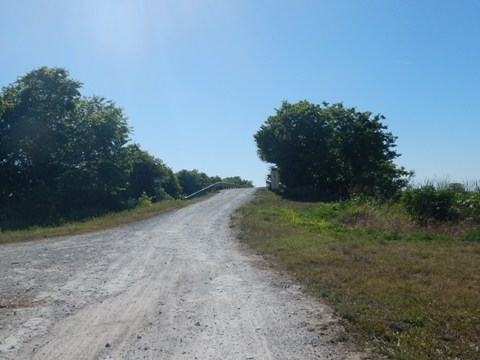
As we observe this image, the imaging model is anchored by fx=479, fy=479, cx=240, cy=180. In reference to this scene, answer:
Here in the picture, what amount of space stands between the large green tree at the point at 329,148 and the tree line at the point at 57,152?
41.9ft

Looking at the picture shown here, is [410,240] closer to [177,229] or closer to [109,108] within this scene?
[177,229]

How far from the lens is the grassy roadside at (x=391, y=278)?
5820mm

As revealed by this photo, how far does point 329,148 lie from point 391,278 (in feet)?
93.8

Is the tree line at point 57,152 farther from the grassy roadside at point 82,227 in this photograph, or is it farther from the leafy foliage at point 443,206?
the leafy foliage at point 443,206

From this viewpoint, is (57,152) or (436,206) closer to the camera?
(436,206)

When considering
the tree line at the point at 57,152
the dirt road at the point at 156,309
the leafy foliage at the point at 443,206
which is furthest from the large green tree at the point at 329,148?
the dirt road at the point at 156,309

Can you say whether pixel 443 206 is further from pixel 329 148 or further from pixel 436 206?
pixel 329 148

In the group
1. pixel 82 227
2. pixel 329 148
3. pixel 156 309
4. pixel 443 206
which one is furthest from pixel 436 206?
pixel 329 148

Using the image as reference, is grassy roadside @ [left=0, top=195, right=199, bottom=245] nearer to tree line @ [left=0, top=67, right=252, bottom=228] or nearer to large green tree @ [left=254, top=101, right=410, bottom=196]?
tree line @ [left=0, top=67, right=252, bottom=228]

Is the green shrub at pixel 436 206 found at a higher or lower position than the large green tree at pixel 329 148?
lower

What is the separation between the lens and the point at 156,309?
24.1 ft

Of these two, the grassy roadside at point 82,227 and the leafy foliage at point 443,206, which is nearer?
the leafy foliage at point 443,206

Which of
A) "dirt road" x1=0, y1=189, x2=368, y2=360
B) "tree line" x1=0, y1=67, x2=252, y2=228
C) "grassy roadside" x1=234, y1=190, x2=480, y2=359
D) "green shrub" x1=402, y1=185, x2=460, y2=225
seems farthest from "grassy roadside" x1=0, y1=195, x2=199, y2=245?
"green shrub" x1=402, y1=185, x2=460, y2=225

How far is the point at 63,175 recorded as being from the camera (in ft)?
89.9
